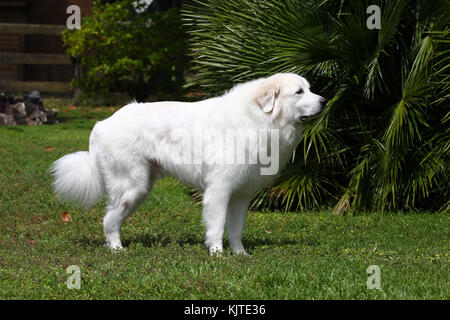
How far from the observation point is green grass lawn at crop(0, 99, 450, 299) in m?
4.57

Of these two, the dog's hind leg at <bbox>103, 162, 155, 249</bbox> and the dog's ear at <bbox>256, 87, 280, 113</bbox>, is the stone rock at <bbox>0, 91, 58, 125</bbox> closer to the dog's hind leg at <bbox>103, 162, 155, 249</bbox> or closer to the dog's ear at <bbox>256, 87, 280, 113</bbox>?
the dog's hind leg at <bbox>103, 162, 155, 249</bbox>

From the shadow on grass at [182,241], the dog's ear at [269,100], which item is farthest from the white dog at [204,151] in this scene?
the shadow on grass at [182,241]

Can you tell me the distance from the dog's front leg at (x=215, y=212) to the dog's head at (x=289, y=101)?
76 centimetres

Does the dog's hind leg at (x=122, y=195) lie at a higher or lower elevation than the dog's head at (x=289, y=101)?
lower

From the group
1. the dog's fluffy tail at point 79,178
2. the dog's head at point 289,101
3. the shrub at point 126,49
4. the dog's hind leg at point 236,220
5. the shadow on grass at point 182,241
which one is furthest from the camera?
the shrub at point 126,49

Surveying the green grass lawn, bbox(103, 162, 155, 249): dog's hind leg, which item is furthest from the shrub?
bbox(103, 162, 155, 249): dog's hind leg

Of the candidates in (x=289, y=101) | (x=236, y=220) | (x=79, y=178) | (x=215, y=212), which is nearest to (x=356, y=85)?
(x=289, y=101)

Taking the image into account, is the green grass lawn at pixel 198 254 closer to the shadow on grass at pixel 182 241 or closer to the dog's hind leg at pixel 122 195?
the shadow on grass at pixel 182 241

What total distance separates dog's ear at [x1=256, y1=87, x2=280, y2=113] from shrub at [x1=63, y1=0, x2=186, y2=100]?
1115 cm

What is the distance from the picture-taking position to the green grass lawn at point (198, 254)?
4.57m

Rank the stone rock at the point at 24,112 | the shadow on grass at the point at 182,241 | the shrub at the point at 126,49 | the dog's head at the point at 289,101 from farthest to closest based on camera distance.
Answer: the shrub at the point at 126,49 → the stone rock at the point at 24,112 → the shadow on grass at the point at 182,241 → the dog's head at the point at 289,101

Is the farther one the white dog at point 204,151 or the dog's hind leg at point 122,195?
the dog's hind leg at point 122,195

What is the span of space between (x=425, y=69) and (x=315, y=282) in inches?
163
